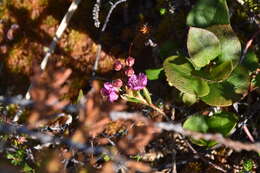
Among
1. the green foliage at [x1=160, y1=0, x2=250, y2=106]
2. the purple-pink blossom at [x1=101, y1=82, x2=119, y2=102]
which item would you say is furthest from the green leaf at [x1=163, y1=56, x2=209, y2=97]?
the purple-pink blossom at [x1=101, y1=82, x2=119, y2=102]

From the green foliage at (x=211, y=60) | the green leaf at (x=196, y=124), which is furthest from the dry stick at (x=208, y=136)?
the green leaf at (x=196, y=124)

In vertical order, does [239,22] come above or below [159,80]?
above

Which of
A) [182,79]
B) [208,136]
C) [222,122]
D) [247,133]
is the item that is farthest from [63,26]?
[208,136]

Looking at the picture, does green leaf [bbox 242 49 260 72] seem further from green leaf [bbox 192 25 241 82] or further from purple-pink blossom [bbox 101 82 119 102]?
purple-pink blossom [bbox 101 82 119 102]

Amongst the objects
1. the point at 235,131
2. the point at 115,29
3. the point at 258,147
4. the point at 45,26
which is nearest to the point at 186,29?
the point at 115,29

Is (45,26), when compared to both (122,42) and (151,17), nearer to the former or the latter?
(122,42)

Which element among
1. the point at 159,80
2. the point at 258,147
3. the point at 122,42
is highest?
the point at 258,147

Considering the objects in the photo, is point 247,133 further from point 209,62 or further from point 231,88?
point 209,62
